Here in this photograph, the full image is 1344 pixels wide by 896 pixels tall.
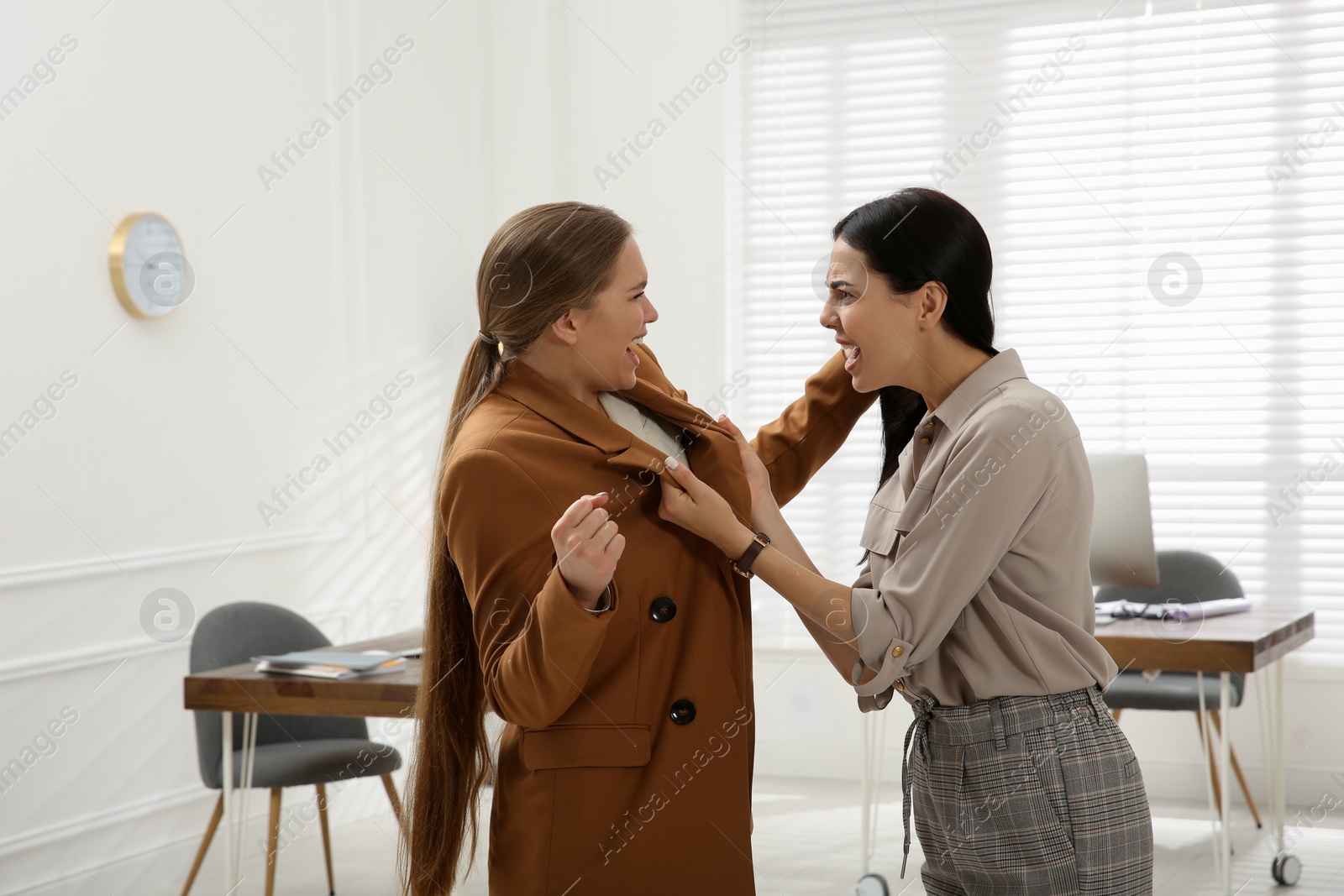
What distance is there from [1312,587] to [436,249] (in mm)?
3746

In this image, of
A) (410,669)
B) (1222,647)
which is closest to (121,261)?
(410,669)

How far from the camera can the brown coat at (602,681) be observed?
1.57 metres

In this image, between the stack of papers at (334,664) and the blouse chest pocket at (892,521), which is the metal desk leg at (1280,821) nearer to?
the blouse chest pocket at (892,521)

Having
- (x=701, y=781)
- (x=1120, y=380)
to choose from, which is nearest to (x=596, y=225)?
(x=701, y=781)

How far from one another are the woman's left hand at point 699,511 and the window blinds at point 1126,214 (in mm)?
3531

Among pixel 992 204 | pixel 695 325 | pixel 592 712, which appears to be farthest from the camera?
pixel 695 325

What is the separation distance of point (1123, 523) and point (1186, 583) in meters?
0.74

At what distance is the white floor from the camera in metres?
3.87

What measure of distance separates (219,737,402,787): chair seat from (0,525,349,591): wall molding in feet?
2.35

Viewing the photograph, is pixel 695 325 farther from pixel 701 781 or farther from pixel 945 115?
pixel 701 781

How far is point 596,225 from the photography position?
170 centimetres

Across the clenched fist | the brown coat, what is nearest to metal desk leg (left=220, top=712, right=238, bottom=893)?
the brown coat

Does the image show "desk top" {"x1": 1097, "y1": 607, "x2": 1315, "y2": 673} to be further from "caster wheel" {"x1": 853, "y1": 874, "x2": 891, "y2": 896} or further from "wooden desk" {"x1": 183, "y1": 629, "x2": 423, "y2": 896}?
"wooden desk" {"x1": 183, "y1": 629, "x2": 423, "y2": 896}

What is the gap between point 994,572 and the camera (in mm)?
1654
